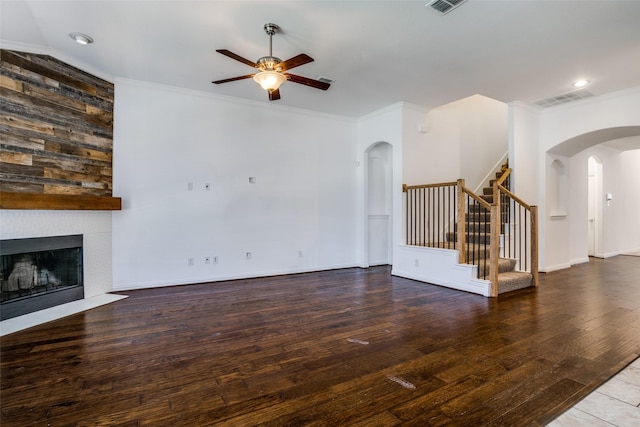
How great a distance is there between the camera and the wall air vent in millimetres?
5074

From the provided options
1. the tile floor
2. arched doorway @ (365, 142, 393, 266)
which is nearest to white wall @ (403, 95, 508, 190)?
arched doorway @ (365, 142, 393, 266)

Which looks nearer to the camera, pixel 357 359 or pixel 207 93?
pixel 357 359

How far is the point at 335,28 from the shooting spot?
327 centimetres

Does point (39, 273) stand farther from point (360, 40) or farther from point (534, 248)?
point (534, 248)

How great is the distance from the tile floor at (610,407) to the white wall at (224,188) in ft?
14.7

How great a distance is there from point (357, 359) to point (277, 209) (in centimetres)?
364

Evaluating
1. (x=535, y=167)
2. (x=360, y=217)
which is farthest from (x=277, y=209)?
(x=535, y=167)

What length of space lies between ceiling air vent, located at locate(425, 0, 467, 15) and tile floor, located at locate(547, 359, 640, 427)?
323 cm

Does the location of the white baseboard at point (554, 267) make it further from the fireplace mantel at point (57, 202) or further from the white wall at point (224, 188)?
the fireplace mantel at point (57, 202)

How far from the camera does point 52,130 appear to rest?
378 centimetres

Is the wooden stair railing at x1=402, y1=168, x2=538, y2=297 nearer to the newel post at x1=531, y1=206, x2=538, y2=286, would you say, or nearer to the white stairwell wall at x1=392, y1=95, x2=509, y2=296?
the newel post at x1=531, y1=206, x2=538, y2=286

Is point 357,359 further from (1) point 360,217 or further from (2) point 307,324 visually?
(1) point 360,217

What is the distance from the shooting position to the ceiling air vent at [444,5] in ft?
9.32

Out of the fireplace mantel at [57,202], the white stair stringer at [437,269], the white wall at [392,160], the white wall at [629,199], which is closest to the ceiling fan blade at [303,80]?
the white wall at [392,160]
